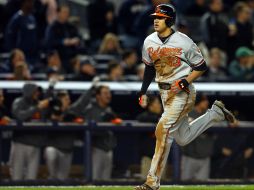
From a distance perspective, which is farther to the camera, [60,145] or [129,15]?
[129,15]

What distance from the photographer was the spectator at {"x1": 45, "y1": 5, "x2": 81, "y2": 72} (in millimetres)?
17891

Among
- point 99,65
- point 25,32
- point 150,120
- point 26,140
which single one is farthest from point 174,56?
point 99,65

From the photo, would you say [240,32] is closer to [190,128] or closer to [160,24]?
[190,128]

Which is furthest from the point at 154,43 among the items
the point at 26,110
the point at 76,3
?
the point at 76,3

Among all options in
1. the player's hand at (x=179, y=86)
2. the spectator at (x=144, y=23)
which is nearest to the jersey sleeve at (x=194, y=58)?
the player's hand at (x=179, y=86)

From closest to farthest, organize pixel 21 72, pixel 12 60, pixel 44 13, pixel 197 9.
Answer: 1. pixel 21 72
2. pixel 12 60
3. pixel 44 13
4. pixel 197 9

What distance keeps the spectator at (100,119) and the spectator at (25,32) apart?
8.51 ft

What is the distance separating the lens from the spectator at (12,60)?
1653cm

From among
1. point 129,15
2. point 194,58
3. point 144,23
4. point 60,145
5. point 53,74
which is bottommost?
point 60,145

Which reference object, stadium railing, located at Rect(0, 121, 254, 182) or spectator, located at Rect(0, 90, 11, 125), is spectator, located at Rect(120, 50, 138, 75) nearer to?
stadium railing, located at Rect(0, 121, 254, 182)

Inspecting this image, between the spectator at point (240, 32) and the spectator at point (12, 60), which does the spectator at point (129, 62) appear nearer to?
the spectator at point (12, 60)

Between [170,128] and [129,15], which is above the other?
[129,15]

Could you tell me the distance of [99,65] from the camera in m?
18.0

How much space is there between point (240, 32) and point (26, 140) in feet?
17.6
